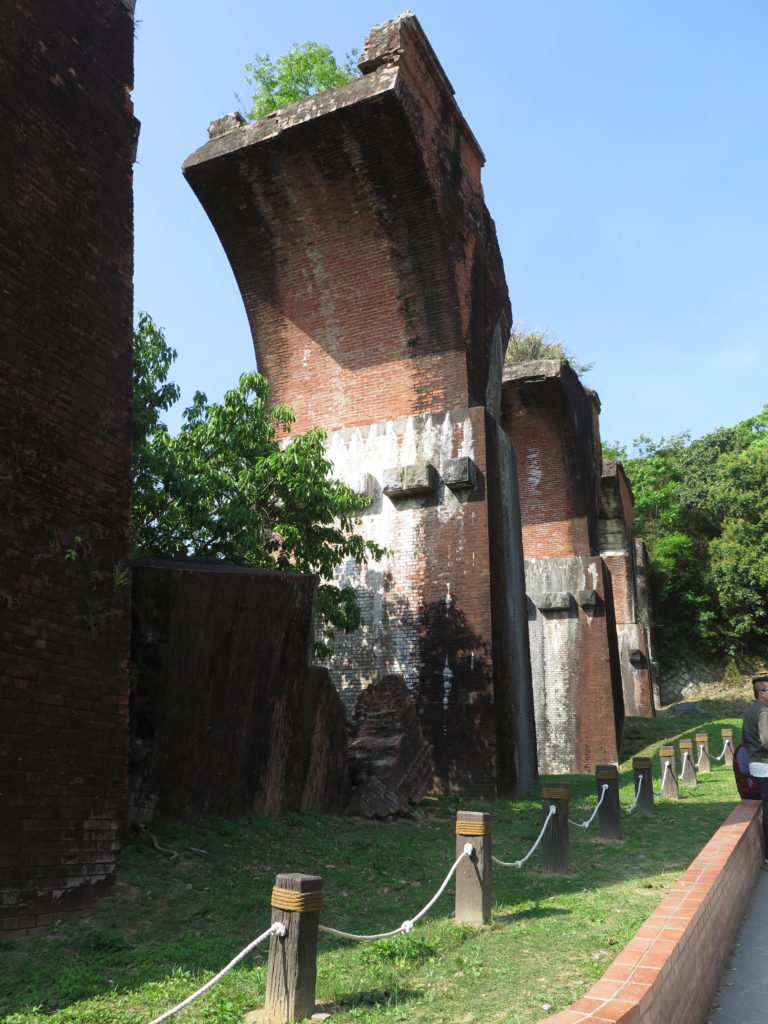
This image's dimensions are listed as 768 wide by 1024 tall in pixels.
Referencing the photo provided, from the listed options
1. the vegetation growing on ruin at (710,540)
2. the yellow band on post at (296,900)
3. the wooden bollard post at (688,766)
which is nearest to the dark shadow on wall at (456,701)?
the wooden bollard post at (688,766)

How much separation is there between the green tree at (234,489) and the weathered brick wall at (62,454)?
2775 mm

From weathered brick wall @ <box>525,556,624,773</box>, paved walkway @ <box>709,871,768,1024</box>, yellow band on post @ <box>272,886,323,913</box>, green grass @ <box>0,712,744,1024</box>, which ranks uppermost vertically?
weathered brick wall @ <box>525,556,624,773</box>

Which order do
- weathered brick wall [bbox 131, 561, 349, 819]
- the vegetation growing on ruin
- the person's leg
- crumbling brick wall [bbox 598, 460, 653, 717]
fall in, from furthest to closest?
the vegetation growing on ruin
crumbling brick wall [bbox 598, 460, 653, 717]
the person's leg
weathered brick wall [bbox 131, 561, 349, 819]

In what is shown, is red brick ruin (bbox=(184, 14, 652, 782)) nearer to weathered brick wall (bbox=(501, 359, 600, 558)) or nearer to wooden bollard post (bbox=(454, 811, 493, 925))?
weathered brick wall (bbox=(501, 359, 600, 558))

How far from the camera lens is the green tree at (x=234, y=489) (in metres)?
10.0

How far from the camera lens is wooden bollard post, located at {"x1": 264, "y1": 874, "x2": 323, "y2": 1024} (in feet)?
11.7

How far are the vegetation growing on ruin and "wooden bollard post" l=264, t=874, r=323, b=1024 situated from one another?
30621 millimetres

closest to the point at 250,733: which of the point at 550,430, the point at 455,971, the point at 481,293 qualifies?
the point at 455,971

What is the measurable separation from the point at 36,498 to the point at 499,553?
7875 millimetres

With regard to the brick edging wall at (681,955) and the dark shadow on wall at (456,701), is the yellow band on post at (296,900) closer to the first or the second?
the brick edging wall at (681,955)

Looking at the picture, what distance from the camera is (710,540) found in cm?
3500

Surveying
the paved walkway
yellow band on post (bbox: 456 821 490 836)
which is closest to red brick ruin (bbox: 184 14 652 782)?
the paved walkway

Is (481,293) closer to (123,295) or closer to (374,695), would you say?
(374,695)

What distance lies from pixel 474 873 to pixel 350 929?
81 centimetres
